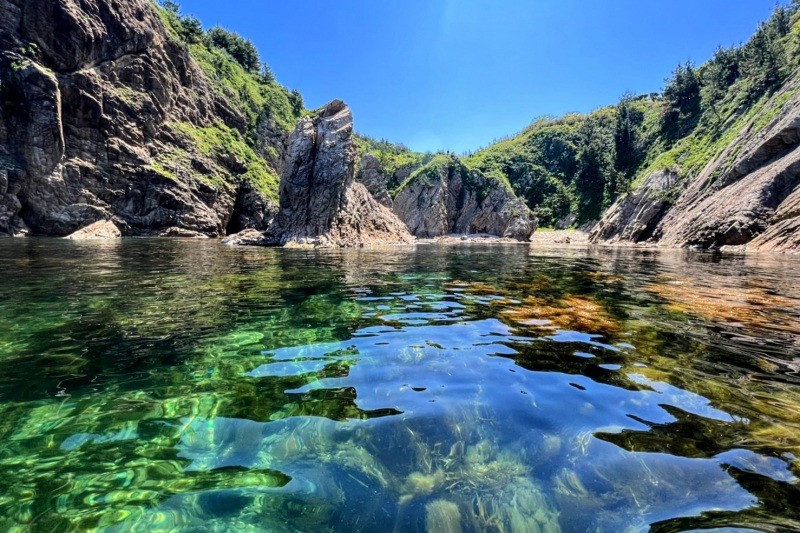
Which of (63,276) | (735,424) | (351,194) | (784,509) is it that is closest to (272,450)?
(784,509)

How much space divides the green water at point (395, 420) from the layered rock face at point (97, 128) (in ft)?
202

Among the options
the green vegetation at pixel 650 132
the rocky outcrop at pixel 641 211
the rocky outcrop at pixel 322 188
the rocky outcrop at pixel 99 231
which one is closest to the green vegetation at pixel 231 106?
the rocky outcrop at pixel 99 231

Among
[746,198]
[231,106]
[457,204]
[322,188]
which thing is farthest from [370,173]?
[746,198]

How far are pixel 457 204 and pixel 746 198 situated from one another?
66970mm

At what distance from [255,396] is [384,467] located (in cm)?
229

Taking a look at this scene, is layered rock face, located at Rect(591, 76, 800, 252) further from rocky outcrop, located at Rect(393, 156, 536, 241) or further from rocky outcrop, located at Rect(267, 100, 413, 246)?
rocky outcrop, located at Rect(267, 100, 413, 246)

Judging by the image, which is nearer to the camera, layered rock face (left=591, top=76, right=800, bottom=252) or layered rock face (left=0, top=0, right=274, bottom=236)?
layered rock face (left=591, top=76, right=800, bottom=252)

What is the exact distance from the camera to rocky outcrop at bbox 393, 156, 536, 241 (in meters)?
95.0

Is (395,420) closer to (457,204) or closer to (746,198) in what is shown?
(746,198)

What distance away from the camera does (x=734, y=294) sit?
12.3 metres

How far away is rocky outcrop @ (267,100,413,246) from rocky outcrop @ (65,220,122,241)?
29.1 metres

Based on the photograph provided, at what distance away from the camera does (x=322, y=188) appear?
45.6m

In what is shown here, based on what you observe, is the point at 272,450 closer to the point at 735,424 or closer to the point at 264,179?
the point at 735,424

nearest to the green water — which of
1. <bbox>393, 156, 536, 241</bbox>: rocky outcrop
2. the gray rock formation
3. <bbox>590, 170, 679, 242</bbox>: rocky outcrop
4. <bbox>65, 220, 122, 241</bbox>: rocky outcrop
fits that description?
<bbox>65, 220, 122, 241</bbox>: rocky outcrop
